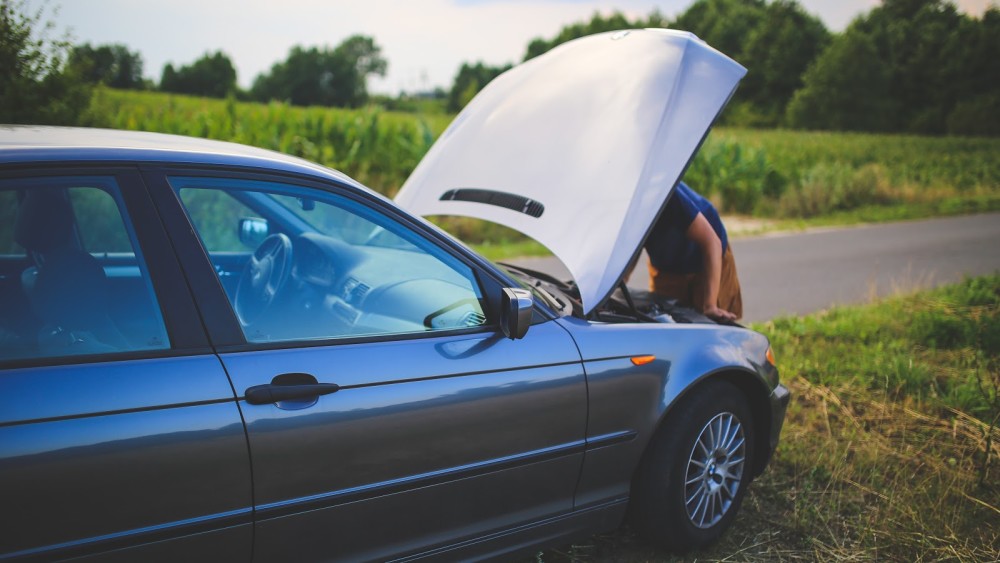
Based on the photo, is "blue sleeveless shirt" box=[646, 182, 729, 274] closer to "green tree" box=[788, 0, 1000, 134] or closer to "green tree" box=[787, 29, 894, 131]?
"green tree" box=[788, 0, 1000, 134]

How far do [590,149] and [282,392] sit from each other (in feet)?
6.75

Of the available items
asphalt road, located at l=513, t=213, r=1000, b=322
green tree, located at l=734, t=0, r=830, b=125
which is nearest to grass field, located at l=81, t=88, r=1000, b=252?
asphalt road, located at l=513, t=213, r=1000, b=322

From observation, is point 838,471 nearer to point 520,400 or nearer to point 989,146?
point 520,400

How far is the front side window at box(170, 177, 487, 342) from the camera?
8.05ft

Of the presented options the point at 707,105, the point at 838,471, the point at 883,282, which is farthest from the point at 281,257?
the point at 883,282

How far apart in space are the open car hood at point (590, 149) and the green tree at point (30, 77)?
4811 mm

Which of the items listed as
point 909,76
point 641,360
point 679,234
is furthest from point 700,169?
point 909,76

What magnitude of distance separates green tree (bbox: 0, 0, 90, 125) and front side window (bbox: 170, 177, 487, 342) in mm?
4686

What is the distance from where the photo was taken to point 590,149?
3629 mm

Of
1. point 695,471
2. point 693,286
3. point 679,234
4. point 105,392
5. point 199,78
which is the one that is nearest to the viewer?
point 105,392

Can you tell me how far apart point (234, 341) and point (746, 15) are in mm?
99061

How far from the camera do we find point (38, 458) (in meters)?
1.80

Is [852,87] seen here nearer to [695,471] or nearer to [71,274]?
[695,471]

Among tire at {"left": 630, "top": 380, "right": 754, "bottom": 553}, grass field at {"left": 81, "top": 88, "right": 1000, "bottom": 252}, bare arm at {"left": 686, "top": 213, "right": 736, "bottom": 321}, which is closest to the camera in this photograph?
tire at {"left": 630, "top": 380, "right": 754, "bottom": 553}
